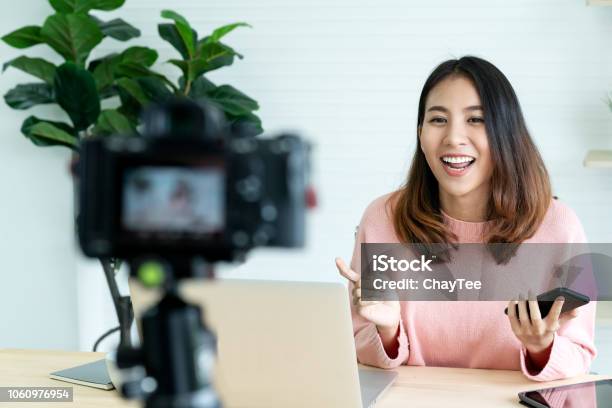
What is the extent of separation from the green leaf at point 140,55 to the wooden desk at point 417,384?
1.50 metres

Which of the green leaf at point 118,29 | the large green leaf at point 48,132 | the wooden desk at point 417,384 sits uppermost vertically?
the green leaf at point 118,29

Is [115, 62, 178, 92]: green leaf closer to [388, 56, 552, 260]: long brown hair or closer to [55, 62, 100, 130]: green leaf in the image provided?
[55, 62, 100, 130]: green leaf

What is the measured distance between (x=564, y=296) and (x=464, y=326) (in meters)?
0.47

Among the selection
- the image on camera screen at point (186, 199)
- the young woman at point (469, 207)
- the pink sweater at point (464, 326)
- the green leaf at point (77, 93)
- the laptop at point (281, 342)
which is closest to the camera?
the image on camera screen at point (186, 199)

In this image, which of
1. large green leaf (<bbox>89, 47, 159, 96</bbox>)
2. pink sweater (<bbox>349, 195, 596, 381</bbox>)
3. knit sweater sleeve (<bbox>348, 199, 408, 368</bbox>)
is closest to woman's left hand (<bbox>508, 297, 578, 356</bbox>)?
pink sweater (<bbox>349, 195, 596, 381</bbox>)

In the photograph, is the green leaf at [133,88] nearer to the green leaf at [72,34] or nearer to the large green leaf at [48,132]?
the green leaf at [72,34]

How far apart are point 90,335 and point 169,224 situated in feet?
9.94

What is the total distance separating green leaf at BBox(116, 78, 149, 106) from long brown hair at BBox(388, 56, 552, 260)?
49.3 inches

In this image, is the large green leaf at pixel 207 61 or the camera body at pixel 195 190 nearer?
the camera body at pixel 195 190

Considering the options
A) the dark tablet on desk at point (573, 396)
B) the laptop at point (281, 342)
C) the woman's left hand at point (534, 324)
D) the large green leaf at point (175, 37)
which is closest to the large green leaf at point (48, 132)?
the large green leaf at point (175, 37)

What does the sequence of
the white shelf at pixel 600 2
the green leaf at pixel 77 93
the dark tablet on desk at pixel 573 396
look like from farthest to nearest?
the green leaf at pixel 77 93
the white shelf at pixel 600 2
the dark tablet on desk at pixel 573 396

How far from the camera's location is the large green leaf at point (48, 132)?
3.04 meters

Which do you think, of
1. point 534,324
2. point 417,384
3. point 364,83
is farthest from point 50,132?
point 534,324

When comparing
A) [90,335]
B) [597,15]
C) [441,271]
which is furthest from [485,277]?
[90,335]
